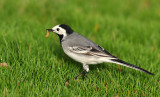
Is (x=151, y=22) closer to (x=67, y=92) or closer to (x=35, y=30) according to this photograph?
(x=35, y=30)

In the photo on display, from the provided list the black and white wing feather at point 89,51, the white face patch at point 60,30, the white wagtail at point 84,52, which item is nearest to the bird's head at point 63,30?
the white face patch at point 60,30

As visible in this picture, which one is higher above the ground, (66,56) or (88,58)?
(88,58)

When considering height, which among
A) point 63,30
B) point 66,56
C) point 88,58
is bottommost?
point 66,56

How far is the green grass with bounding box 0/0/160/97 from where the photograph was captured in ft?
14.4

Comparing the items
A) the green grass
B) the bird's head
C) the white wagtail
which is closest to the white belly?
the white wagtail

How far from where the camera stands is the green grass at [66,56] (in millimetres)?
4375

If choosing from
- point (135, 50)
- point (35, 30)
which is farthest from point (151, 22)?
point (35, 30)

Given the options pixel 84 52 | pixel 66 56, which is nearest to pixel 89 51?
pixel 84 52

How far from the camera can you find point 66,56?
5773 mm

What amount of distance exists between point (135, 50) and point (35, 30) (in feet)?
10.0

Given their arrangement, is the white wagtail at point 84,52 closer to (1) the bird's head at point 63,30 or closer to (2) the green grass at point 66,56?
(1) the bird's head at point 63,30

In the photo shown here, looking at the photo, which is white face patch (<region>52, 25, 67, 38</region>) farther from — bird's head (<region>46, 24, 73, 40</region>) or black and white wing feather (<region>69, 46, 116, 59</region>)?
black and white wing feather (<region>69, 46, 116, 59</region>)

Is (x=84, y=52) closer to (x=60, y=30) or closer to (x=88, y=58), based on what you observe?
(x=88, y=58)

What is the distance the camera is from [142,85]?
4.74 meters
